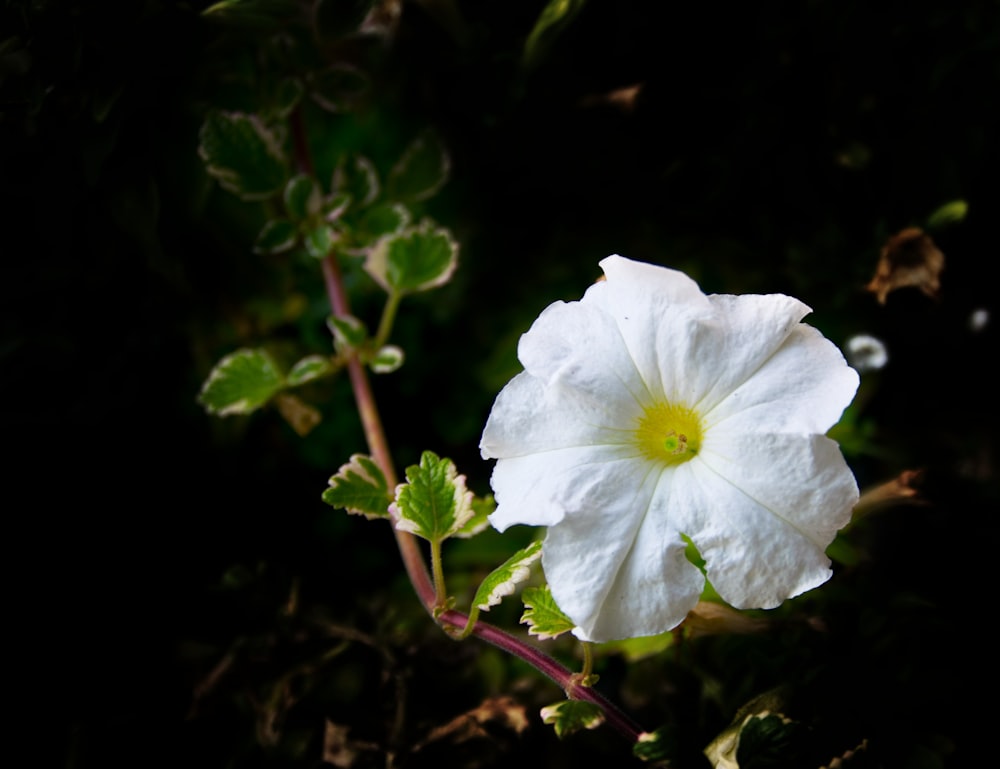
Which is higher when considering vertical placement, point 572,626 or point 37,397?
point 37,397

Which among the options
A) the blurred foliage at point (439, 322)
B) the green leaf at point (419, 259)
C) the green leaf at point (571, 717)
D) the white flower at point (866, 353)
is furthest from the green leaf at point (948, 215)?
the green leaf at point (571, 717)

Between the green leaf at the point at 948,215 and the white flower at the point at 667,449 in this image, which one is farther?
the green leaf at the point at 948,215

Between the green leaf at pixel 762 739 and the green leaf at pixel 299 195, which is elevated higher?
the green leaf at pixel 299 195

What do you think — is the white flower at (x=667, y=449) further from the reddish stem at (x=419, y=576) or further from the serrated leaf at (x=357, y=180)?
the serrated leaf at (x=357, y=180)

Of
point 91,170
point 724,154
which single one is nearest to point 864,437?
point 724,154

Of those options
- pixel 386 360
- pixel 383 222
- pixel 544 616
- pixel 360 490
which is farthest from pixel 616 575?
pixel 383 222

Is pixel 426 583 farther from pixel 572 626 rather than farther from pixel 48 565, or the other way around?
pixel 48 565

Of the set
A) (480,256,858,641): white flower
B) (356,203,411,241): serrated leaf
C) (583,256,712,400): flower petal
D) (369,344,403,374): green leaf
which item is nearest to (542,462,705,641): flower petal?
(480,256,858,641): white flower
